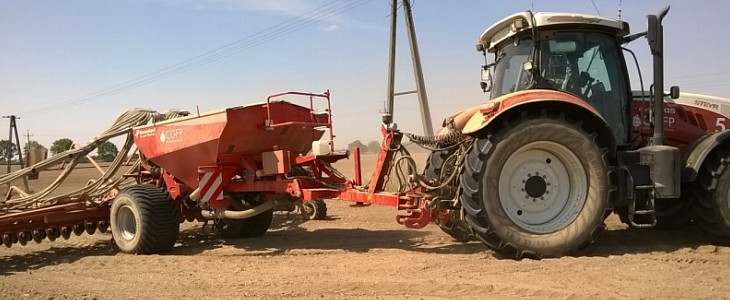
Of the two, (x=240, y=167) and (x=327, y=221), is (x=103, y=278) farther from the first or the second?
(x=327, y=221)

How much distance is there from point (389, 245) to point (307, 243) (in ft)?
3.87

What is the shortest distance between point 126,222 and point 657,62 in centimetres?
625

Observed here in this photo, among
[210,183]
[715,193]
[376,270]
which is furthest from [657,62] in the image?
[210,183]

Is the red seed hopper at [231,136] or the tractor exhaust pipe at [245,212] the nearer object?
the red seed hopper at [231,136]

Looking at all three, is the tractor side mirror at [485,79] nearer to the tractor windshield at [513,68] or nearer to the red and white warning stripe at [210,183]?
the tractor windshield at [513,68]

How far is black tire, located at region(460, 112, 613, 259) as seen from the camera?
15.9 feet

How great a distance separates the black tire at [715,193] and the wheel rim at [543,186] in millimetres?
1314

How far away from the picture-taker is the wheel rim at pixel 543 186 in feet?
16.6

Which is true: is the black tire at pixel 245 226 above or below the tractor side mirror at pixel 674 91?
below

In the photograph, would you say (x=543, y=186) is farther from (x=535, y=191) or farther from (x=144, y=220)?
(x=144, y=220)

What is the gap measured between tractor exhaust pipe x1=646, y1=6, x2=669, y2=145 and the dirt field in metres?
1.16

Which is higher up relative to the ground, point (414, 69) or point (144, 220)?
point (414, 69)

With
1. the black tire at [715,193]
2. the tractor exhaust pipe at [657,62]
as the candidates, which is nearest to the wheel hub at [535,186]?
the tractor exhaust pipe at [657,62]

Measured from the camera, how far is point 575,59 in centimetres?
550
